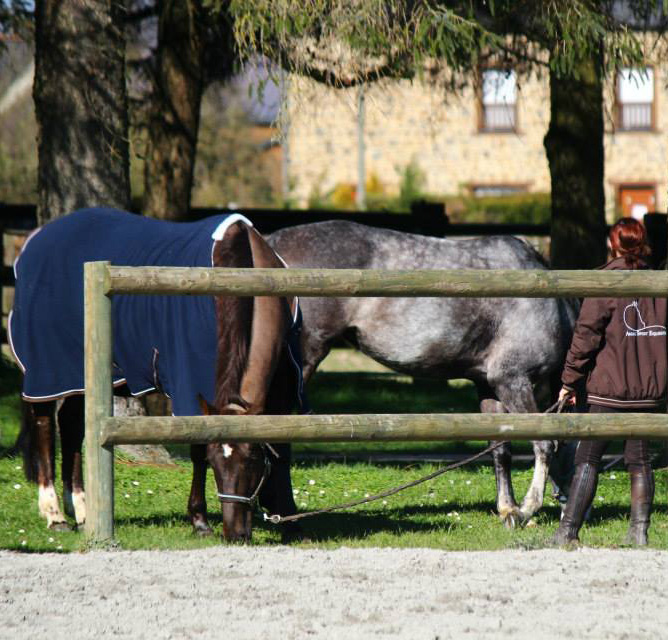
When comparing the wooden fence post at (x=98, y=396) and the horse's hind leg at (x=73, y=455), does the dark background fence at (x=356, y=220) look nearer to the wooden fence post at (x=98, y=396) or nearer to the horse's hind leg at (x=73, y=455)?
the horse's hind leg at (x=73, y=455)

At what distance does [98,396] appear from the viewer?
17.7ft

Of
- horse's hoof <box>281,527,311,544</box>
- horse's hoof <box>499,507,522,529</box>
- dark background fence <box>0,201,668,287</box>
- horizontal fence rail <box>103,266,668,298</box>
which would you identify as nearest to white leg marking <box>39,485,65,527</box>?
horse's hoof <box>281,527,311,544</box>

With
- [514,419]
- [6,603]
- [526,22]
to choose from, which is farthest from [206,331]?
[526,22]

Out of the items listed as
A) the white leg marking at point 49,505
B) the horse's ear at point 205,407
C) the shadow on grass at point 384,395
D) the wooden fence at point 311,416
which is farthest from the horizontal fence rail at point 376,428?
the shadow on grass at point 384,395

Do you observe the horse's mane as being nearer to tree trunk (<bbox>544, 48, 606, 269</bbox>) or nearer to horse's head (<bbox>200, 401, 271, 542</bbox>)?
horse's head (<bbox>200, 401, 271, 542</bbox>)

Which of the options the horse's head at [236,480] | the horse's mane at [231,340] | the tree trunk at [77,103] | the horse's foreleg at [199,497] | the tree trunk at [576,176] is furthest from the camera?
the tree trunk at [576,176]

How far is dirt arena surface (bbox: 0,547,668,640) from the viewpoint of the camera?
4121 mm

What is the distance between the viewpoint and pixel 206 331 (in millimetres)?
6207

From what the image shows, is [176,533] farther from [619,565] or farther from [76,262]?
[619,565]

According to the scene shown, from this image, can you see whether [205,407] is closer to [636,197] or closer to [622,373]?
[622,373]

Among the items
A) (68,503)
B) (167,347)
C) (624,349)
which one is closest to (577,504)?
(624,349)

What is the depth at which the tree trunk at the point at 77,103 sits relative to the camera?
29.6ft

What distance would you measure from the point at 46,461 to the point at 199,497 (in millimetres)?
994

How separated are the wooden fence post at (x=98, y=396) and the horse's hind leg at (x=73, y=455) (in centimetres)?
150
